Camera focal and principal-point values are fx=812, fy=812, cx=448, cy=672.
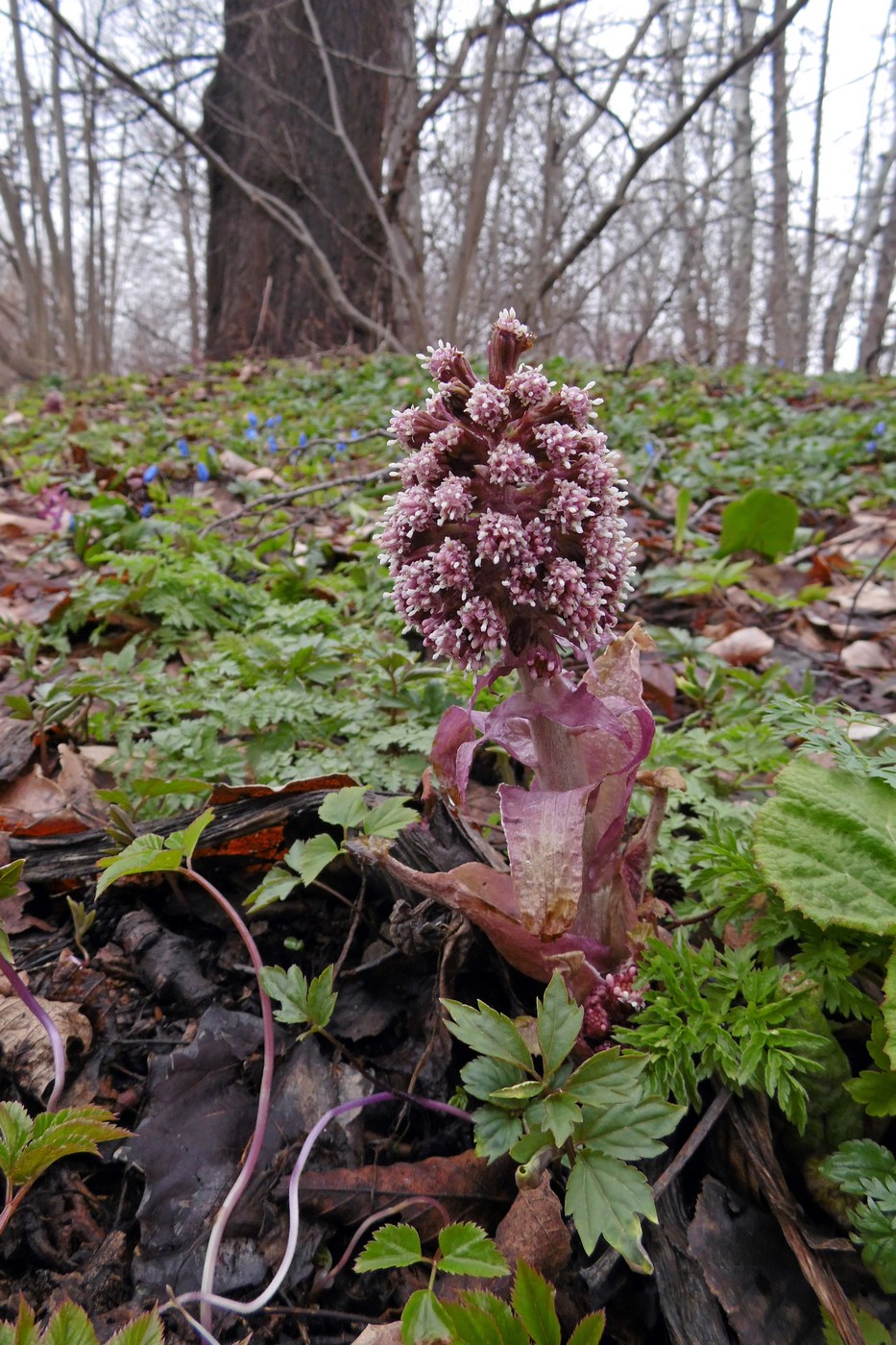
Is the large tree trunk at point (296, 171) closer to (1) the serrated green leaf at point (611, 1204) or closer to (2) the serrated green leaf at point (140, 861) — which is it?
(2) the serrated green leaf at point (140, 861)

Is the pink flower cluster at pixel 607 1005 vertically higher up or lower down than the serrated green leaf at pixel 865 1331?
higher up

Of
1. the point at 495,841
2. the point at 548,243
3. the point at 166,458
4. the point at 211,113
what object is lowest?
the point at 495,841

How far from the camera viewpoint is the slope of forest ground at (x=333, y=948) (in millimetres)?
1200

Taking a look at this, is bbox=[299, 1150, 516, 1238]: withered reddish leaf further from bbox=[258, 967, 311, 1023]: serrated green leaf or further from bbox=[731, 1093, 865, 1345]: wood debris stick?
bbox=[731, 1093, 865, 1345]: wood debris stick

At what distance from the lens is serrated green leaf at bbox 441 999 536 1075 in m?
1.17

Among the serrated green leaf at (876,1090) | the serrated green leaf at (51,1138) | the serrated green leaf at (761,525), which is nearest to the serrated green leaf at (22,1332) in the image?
the serrated green leaf at (51,1138)

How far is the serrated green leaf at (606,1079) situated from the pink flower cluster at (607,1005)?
0.69 feet

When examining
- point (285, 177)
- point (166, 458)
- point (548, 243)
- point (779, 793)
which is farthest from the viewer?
point (285, 177)

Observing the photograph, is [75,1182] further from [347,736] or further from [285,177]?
[285,177]

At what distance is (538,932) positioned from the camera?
4.08 feet

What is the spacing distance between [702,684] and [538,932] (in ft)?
5.49

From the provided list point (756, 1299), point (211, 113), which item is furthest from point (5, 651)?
point (211, 113)

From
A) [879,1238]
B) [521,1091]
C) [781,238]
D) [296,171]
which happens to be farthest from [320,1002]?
[781,238]

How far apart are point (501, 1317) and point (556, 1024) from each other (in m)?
0.35
